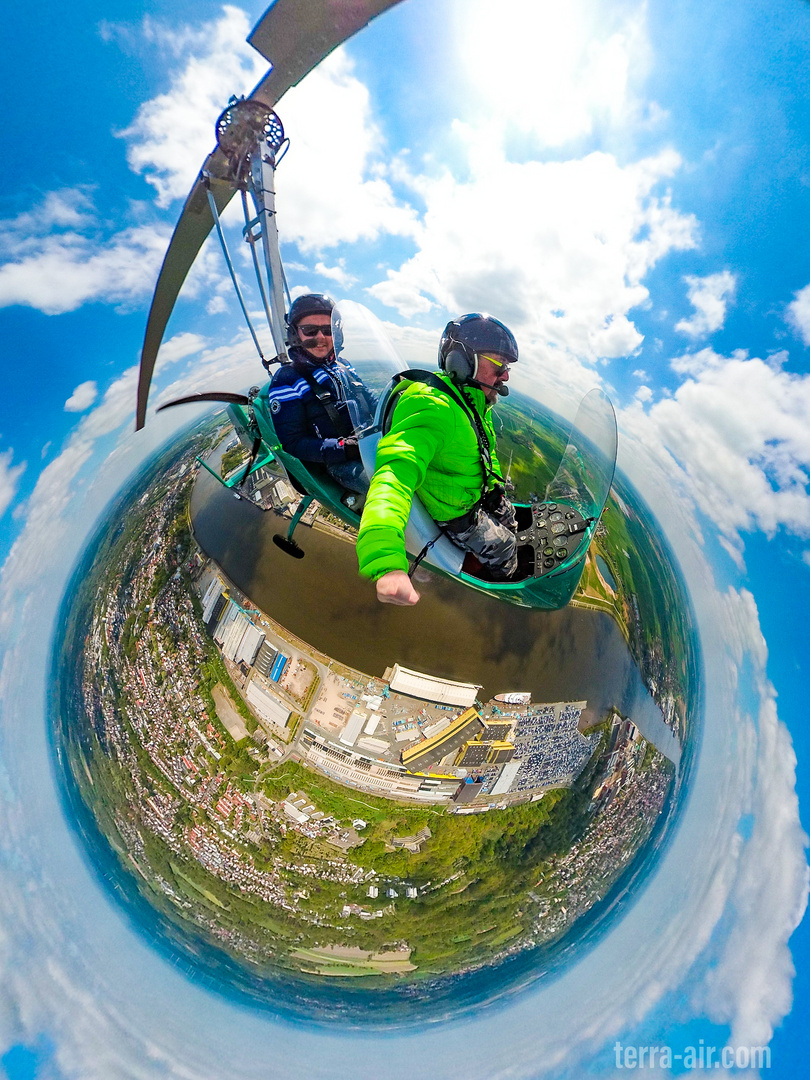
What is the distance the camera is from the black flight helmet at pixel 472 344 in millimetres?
1500

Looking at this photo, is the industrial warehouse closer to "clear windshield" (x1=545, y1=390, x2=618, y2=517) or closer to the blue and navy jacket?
the blue and navy jacket

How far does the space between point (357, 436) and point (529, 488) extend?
5.06 ft

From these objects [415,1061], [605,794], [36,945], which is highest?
[605,794]

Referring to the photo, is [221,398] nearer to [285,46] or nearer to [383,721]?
[285,46]

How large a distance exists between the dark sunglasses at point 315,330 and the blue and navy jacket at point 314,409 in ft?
0.55

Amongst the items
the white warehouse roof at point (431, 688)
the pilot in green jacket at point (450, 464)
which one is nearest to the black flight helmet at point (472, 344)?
the pilot in green jacket at point (450, 464)

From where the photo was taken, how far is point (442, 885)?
8.49 ft

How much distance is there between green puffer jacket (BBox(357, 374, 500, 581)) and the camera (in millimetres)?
935

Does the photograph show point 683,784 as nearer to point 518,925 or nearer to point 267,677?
point 518,925

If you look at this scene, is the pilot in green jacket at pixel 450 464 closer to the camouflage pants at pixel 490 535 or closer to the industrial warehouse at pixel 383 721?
the camouflage pants at pixel 490 535

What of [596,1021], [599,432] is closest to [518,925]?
[596,1021]

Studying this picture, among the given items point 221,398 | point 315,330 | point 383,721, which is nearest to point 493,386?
point 315,330

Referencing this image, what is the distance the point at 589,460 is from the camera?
2.26 metres

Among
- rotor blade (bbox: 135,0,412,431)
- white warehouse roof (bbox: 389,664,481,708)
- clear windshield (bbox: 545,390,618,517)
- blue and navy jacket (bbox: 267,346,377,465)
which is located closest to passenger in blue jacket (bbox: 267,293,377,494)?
blue and navy jacket (bbox: 267,346,377,465)
